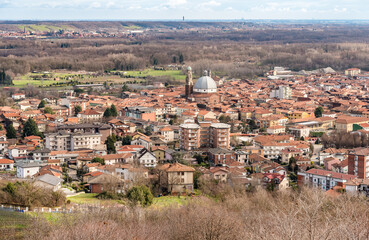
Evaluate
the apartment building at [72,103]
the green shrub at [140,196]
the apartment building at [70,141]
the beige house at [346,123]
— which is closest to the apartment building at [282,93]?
the beige house at [346,123]

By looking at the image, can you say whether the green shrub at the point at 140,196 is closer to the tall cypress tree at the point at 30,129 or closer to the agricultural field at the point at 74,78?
the tall cypress tree at the point at 30,129

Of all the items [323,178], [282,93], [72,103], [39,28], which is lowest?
[323,178]

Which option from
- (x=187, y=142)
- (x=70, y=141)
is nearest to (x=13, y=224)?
(x=70, y=141)

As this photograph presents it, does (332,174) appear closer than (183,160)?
Yes

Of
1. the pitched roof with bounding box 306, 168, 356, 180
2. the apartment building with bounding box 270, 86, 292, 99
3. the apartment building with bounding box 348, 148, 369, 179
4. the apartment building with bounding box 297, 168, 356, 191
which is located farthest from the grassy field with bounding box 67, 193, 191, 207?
the apartment building with bounding box 270, 86, 292, 99

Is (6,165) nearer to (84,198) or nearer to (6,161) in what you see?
(6,161)

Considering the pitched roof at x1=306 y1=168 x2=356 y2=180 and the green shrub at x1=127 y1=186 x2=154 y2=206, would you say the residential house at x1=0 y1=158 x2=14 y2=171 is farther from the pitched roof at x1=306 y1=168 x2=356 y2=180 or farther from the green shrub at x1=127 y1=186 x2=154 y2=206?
the pitched roof at x1=306 y1=168 x2=356 y2=180
